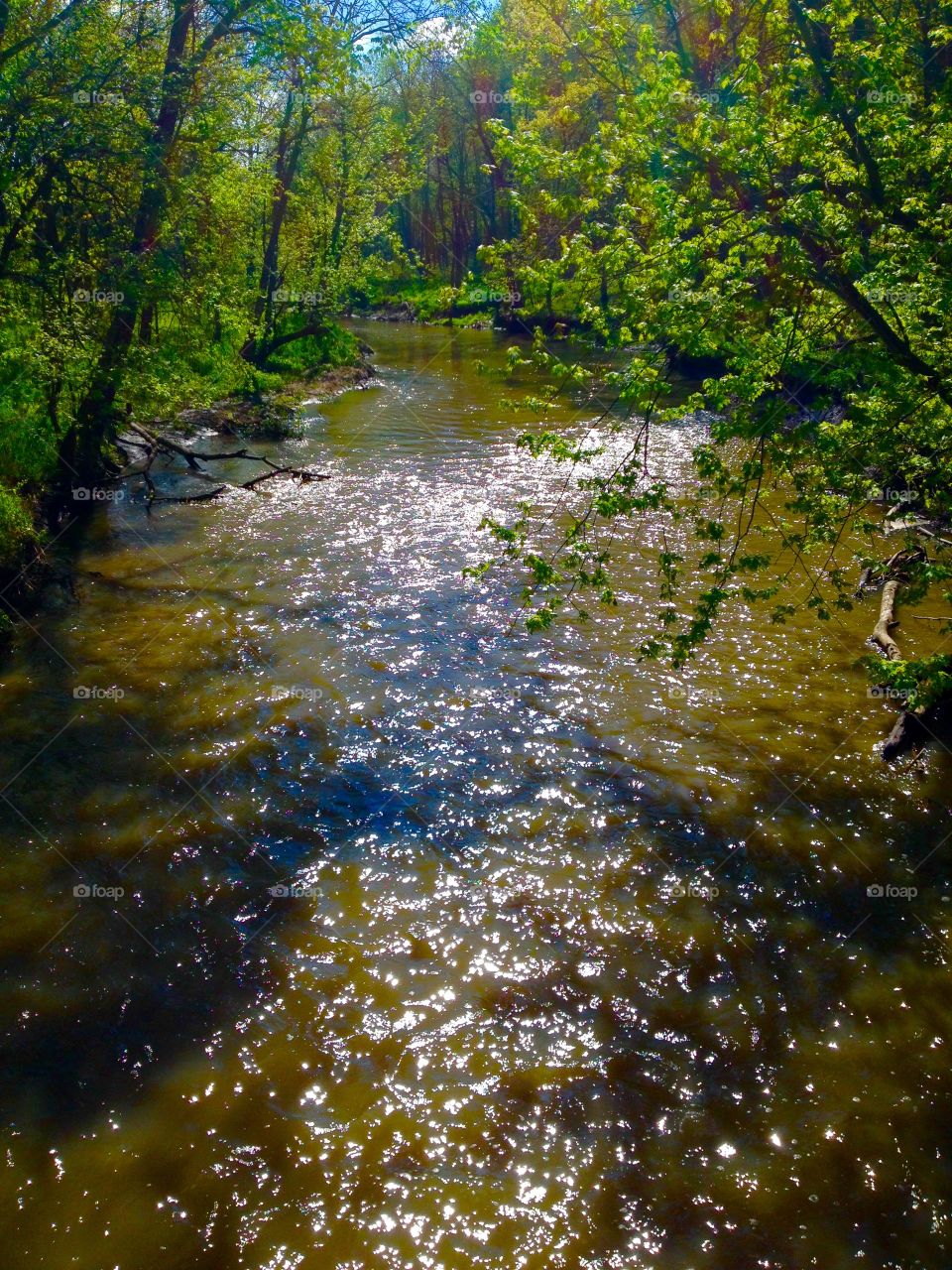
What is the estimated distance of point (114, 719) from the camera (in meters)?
7.59

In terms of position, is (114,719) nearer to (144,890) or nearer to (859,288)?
(144,890)

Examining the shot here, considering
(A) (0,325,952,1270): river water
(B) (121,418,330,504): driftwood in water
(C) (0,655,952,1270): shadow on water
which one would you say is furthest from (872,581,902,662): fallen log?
(B) (121,418,330,504): driftwood in water

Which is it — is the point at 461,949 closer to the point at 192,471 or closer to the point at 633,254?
the point at 633,254

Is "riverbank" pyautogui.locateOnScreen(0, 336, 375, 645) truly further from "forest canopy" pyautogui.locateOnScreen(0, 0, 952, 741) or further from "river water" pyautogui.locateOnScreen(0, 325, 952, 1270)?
"river water" pyautogui.locateOnScreen(0, 325, 952, 1270)

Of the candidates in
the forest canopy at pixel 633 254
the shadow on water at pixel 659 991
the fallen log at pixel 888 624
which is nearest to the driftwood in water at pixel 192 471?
the forest canopy at pixel 633 254

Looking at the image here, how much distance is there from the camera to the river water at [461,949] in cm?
378

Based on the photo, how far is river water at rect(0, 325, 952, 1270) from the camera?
12.4 ft

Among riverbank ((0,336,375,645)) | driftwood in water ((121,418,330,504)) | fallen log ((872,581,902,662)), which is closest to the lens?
fallen log ((872,581,902,662))

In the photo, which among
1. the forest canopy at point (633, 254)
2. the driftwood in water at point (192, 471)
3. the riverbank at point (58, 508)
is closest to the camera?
the forest canopy at point (633, 254)

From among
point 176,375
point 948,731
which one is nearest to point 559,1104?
point 948,731

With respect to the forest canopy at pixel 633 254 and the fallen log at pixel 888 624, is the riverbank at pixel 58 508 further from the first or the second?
the fallen log at pixel 888 624

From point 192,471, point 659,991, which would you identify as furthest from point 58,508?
point 659,991

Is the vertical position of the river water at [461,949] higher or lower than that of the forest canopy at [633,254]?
lower

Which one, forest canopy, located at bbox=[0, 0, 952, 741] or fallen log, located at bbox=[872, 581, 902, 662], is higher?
forest canopy, located at bbox=[0, 0, 952, 741]
